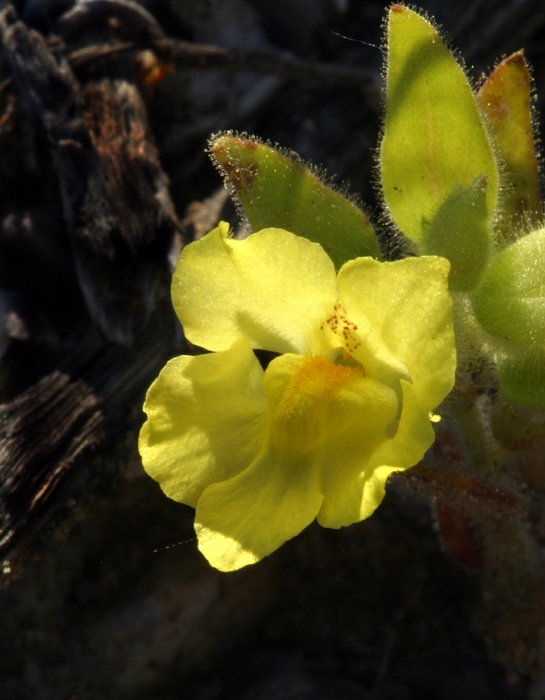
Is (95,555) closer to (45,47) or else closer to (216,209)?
(216,209)

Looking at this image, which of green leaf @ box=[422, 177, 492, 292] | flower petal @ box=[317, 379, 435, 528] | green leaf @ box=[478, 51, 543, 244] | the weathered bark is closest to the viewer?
flower petal @ box=[317, 379, 435, 528]

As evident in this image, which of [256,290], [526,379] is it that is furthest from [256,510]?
[526,379]

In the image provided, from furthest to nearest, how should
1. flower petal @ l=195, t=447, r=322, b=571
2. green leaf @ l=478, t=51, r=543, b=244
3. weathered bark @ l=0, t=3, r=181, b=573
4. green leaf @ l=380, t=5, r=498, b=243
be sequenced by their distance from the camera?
1. weathered bark @ l=0, t=3, r=181, b=573
2. green leaf @ l=478, t=51, r=543, b=244
3. green leaf @ l=380, t=5, r=498, b=243
4. flower petal @ l=195, t=447, r=322, b=571

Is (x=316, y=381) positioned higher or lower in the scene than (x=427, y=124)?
lower

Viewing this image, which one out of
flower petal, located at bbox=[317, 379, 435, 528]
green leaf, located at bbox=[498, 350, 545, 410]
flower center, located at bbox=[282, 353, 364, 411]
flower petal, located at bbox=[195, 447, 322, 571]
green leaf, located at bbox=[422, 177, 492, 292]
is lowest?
green leaf, located at bbox=[498, 350, 545, 410]

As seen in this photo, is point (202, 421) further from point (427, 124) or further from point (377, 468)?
point (427, 124)

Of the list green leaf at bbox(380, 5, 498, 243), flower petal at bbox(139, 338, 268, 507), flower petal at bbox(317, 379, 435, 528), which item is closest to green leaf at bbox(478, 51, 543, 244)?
green leaf at bbox(380, 5, 498, 243)

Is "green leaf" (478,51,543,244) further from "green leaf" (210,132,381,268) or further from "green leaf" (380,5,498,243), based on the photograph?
"green leaf" (210,132,381,268)
